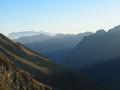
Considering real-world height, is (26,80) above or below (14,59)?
below

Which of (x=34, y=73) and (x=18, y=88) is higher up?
(x=34, y=73)

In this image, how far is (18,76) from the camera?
114 meters

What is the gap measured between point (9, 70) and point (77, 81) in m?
102

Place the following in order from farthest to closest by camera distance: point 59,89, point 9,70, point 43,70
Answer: point 43,70
point 59,89
point 9,70

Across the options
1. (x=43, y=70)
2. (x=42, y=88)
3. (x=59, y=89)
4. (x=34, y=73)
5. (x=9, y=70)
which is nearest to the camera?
(x=9, y=70)

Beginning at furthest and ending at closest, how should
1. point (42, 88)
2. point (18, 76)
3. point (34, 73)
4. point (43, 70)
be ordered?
point (43, 70), point (34, 73), point (42, 88), point (18, 76)

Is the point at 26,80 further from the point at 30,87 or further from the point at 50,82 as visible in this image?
the point at 50,82

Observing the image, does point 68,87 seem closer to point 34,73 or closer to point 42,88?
point 34,73

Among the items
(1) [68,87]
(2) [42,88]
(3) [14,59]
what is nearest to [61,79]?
(1) [68,87]

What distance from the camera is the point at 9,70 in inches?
3994

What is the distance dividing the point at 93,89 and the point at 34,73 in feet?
135

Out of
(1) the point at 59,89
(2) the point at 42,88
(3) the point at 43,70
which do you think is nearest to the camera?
(2) the point at 42,88

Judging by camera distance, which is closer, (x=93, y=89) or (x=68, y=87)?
(x=68, y=87)

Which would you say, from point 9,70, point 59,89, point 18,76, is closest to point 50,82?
point 59,89
